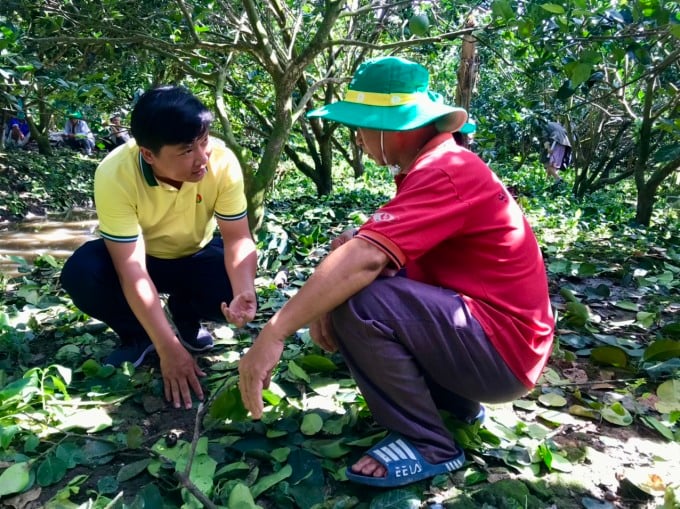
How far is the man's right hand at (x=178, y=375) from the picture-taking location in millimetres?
1815

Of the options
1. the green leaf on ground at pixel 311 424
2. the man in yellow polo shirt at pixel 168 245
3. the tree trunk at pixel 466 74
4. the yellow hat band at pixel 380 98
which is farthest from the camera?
the tree trunk at pixel 466 74

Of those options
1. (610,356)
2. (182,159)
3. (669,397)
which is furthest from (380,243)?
(610,356)

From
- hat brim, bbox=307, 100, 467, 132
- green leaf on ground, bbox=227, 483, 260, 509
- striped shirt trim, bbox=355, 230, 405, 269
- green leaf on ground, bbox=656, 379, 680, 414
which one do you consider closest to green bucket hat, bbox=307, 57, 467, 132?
hat brim, bbox=307, 100, 467, 132

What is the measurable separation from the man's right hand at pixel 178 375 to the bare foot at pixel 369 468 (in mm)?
639

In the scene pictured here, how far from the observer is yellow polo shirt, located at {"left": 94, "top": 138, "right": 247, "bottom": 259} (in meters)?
1.91

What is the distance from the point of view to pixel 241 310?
5.87ft

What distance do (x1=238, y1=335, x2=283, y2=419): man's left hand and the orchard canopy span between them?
4.41 ft

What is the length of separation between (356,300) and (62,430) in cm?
95

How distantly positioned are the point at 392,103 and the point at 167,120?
2.24 feet

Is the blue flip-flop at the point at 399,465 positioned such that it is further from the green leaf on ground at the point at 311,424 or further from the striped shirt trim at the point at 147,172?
the striped shirt trim at the point at 147,172

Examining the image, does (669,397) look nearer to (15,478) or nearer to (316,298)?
(316,298)

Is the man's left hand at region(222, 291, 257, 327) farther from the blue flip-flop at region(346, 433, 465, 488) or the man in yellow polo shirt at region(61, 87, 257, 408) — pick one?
the blue flip-flop at region(346, 433, 465, 488)

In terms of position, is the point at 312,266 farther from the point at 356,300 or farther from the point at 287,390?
the point at 356,300

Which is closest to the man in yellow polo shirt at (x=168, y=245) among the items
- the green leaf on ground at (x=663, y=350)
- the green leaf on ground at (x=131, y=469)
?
the green leaf on ground at (x=131, y=469)
